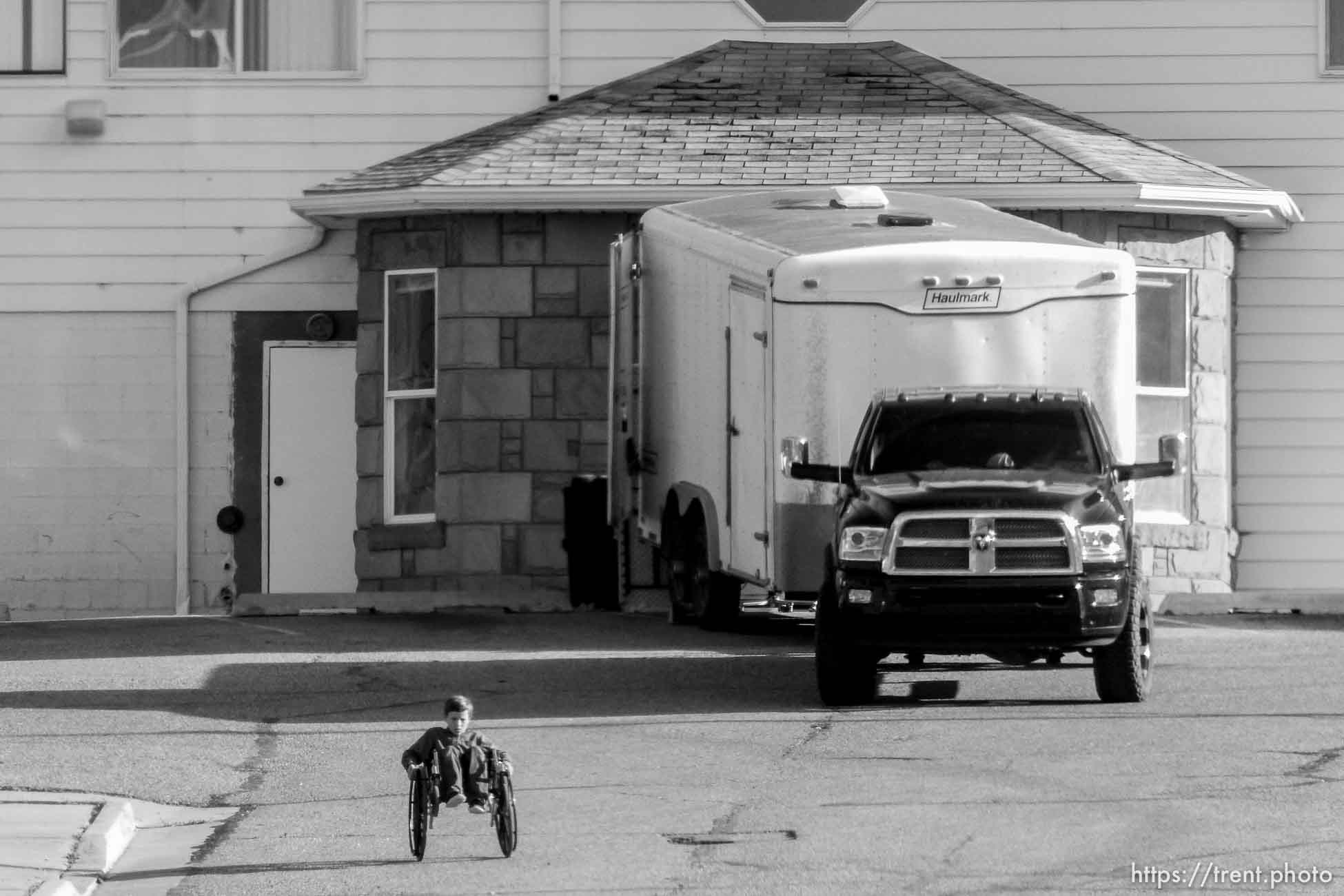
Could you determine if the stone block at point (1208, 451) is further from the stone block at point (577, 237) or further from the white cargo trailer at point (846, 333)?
the stone block at point (577, 237)

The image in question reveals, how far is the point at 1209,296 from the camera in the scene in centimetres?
1898

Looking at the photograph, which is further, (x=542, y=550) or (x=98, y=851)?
(x=542, y=550)

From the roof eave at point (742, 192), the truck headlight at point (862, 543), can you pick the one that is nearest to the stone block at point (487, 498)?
the roof eave at point (742, 192)

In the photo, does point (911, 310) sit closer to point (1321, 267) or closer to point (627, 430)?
point (627, 430)

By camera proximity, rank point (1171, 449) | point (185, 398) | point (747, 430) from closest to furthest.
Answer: point (1171, 449), point (747, 430), point (185, 398)

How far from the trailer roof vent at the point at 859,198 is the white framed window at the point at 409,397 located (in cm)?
501

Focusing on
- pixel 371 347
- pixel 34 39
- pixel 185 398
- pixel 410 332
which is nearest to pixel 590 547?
pixel 410 332

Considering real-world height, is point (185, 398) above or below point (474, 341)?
below

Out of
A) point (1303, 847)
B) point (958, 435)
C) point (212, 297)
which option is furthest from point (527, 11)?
point (1303, 847)

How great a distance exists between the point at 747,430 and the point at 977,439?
193 cm

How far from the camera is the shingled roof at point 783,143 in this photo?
1833 cm

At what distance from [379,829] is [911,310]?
17.8 feet

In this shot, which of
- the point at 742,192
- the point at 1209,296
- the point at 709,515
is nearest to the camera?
the point at 709,515

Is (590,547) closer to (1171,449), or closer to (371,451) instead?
(371,451)
